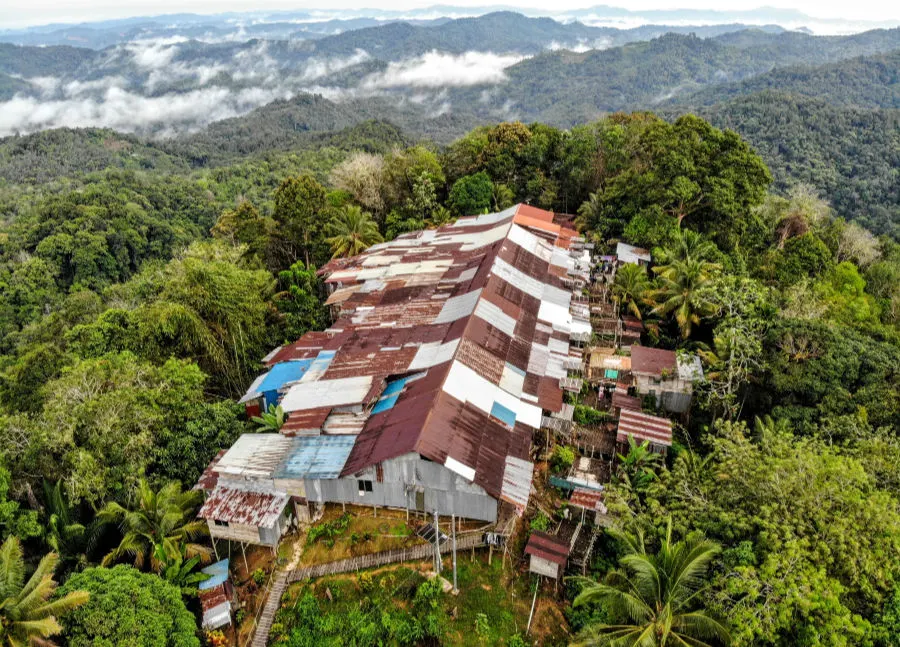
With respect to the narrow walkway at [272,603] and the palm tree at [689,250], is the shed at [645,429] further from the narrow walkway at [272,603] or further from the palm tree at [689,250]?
the narrow walkway at [272,603]

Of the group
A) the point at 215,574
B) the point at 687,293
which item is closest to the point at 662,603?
the point at 215,574

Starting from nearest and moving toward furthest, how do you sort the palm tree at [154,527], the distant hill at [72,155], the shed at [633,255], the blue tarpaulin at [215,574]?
the blue tarpaulin at [215,574] → the palm tree at [154,527] → the shed at [633,255] → the distant hill at [72,155]

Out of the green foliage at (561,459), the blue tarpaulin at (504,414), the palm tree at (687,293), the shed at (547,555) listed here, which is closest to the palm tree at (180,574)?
the shed at (547,555)

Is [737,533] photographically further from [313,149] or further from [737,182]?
[313,149]

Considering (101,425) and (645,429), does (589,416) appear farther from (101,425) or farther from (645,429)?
(101,425)

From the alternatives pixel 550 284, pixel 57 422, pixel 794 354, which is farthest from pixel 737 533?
pixel 57 422

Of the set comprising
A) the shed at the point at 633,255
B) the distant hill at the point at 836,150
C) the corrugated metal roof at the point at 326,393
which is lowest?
the distant hill at the point at 836,150
